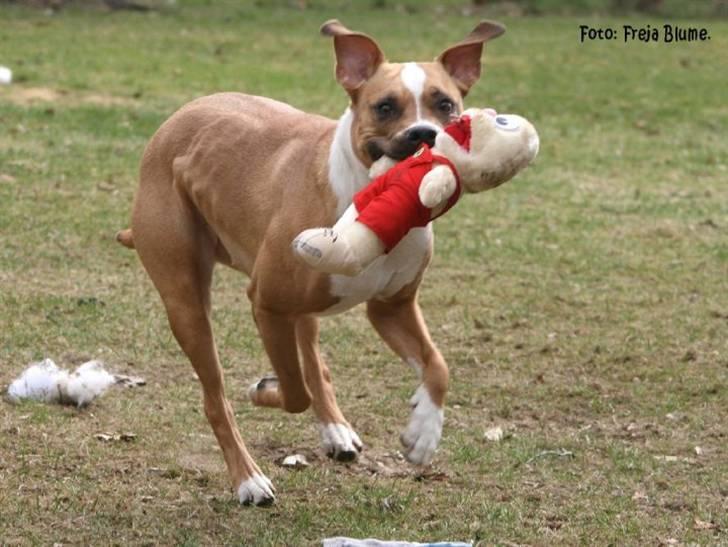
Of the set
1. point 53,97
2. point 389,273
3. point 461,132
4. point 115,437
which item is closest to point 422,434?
point 389,273

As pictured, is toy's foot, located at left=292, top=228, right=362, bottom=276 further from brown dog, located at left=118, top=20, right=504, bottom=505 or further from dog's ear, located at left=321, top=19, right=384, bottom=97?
dog's ear, located at left=321, top=19, right=384, bottom=97

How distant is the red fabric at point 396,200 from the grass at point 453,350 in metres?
1.18

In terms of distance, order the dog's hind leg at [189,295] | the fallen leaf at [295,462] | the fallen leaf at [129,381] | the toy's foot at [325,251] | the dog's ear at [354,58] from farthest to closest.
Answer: the fallen leaf at [129,381]
the fallen leaf at [295,462]
the dog's hind leg at [189,295]
the dog's ear at [354,58]
the toy's foot at [325,251]

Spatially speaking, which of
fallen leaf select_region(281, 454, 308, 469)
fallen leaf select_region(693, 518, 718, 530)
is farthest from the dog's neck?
fallen leaf select_region(693, 518, 718, 530)

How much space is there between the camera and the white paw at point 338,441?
236 inches

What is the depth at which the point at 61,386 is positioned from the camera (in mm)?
6609

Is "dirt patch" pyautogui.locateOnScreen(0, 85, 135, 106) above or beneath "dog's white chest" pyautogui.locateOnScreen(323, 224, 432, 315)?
beneath

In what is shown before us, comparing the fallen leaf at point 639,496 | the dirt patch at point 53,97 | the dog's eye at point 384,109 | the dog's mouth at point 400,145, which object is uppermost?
→ the dog's eye at point 384,109

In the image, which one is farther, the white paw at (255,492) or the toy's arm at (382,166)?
the white paw at (255,492)

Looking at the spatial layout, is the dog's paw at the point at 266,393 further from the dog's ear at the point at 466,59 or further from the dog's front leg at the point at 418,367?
the dog's ear at the point at 466,59

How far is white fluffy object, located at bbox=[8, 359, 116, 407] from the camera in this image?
260 inches

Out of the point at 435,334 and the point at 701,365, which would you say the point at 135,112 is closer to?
the point at 435,334

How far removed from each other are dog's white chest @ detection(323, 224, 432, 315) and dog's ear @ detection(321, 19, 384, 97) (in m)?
0.60

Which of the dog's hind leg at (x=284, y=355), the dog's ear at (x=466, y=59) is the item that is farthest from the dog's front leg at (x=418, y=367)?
the dog's ear at (x=466, y=59)
